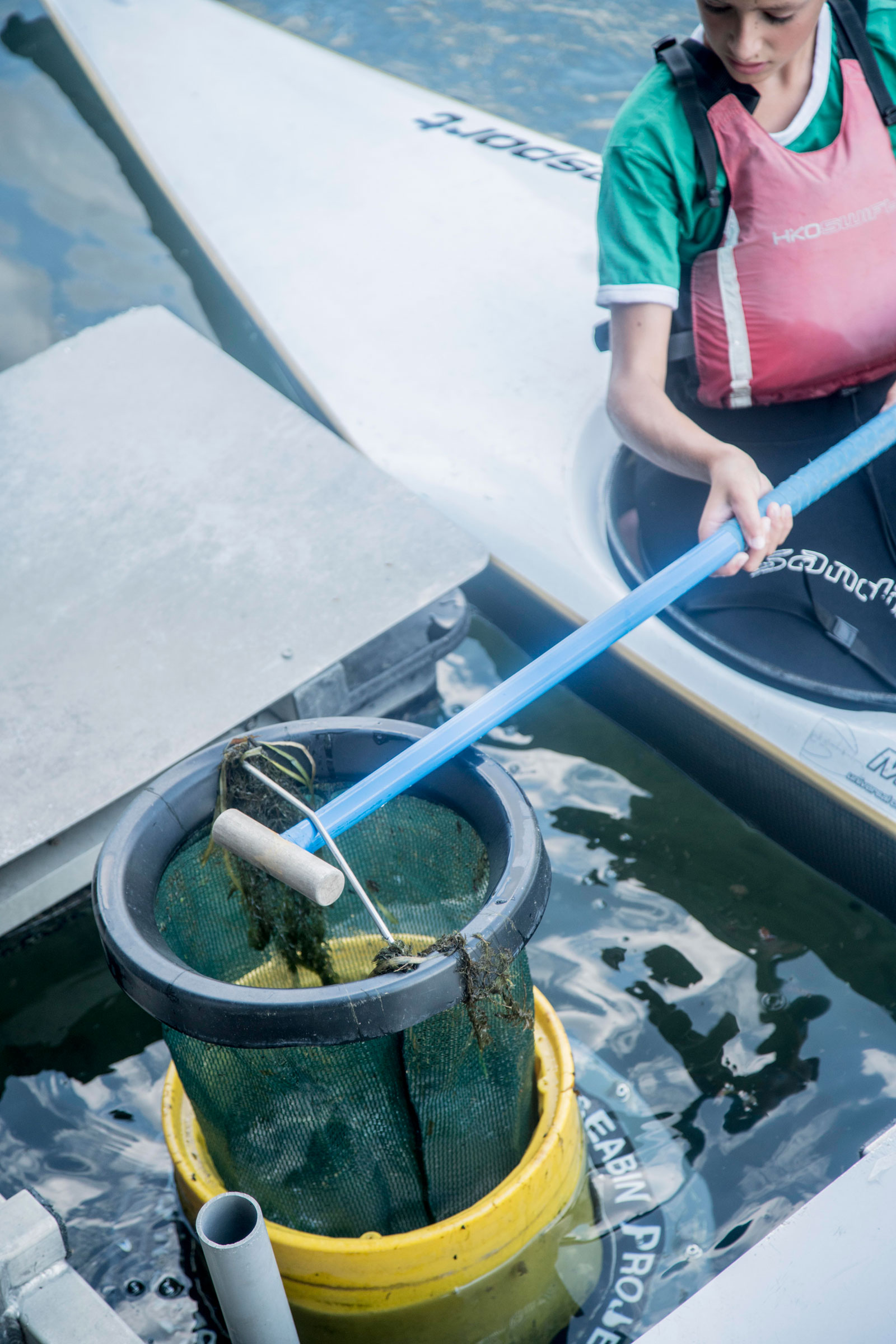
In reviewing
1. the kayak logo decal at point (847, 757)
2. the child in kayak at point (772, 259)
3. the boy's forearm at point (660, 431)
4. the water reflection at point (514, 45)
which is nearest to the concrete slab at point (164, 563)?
the boy's forearm at point (660, 431)

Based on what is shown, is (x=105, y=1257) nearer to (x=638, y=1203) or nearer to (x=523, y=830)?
(x=638, y=1203)

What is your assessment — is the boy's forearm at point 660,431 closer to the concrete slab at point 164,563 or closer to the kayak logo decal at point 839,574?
the kayak logo decal at point 839,574

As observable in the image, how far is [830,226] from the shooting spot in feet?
5.28

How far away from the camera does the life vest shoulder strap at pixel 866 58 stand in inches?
64.3

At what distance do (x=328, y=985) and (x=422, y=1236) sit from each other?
0.29 meters

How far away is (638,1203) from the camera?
1.46 m

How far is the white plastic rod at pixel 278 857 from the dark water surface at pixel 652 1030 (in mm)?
663

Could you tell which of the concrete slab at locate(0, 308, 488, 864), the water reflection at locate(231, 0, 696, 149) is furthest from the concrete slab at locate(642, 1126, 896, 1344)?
the water reflection at locate(231, 0, 696, 149)

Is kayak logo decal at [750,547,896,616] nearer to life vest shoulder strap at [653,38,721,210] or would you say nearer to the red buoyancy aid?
the red buoyancy aid

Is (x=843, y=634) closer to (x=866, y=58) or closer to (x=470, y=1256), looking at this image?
(x=866, y=58)

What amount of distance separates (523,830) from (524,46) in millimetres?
4378

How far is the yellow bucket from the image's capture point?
121 centimetres

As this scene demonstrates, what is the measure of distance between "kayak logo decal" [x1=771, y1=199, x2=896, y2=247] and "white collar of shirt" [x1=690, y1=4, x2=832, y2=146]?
0.43ft

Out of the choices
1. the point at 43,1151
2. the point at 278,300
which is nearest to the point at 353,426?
the point at 278,300
